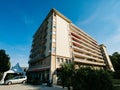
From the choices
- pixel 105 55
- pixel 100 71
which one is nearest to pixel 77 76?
pixel 100 71

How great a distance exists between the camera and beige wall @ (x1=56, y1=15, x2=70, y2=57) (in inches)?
1585

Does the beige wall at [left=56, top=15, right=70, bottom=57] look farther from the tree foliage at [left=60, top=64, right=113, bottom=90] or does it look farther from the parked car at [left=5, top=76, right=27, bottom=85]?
the tree foliage at [left=60, top=64, right=113, bottom=90]

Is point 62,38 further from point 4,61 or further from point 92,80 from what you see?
point 92,80

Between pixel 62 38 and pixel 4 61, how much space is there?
2560 centimetres

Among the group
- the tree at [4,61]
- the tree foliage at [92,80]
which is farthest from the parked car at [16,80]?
the tree at [4,61]

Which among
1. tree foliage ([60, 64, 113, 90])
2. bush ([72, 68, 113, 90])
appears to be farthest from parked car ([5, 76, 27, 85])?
bush ([72, 68, 113, 90])

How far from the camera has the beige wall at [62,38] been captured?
1585 inches

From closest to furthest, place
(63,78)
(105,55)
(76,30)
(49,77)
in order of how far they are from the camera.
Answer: (63,78) → (49,77) → (76,30) → (105,55)

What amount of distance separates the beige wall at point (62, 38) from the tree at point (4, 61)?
24.3 meters

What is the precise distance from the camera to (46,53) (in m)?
40.2

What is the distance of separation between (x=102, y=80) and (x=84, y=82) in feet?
5.85

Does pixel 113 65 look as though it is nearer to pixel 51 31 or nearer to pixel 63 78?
pixel 51 31

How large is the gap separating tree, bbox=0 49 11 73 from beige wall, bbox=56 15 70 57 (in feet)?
79.8

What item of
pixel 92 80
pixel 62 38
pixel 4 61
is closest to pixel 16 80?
pixel 62 38
